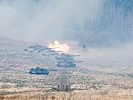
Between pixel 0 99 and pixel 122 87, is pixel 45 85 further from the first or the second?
pixel 0 99

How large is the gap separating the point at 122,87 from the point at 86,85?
41.3ft

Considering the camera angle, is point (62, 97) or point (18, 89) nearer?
point (62, 97)

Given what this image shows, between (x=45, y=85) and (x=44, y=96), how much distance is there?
44.1m

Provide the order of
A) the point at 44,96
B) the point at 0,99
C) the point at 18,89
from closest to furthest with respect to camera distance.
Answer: the point at 0,99 → the point at 44,96 → the point at 18,89

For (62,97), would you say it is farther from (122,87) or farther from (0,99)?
(122,87)

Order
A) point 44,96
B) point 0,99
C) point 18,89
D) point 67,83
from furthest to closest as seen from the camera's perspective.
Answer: point 67,83 < point 18,89 < point 44,96 < point 0,99

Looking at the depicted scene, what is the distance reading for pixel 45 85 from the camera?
639 feet

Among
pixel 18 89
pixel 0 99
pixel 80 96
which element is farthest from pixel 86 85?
pixel 0 99

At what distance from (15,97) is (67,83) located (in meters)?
47.9

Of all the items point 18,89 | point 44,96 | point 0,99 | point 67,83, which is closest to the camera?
point 0,99

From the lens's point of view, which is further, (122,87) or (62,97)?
(122,87)

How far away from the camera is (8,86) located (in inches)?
7441

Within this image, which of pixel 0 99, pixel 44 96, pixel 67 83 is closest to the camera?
pixel 0 99

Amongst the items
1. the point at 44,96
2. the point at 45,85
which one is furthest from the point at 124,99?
the point at 45,85
